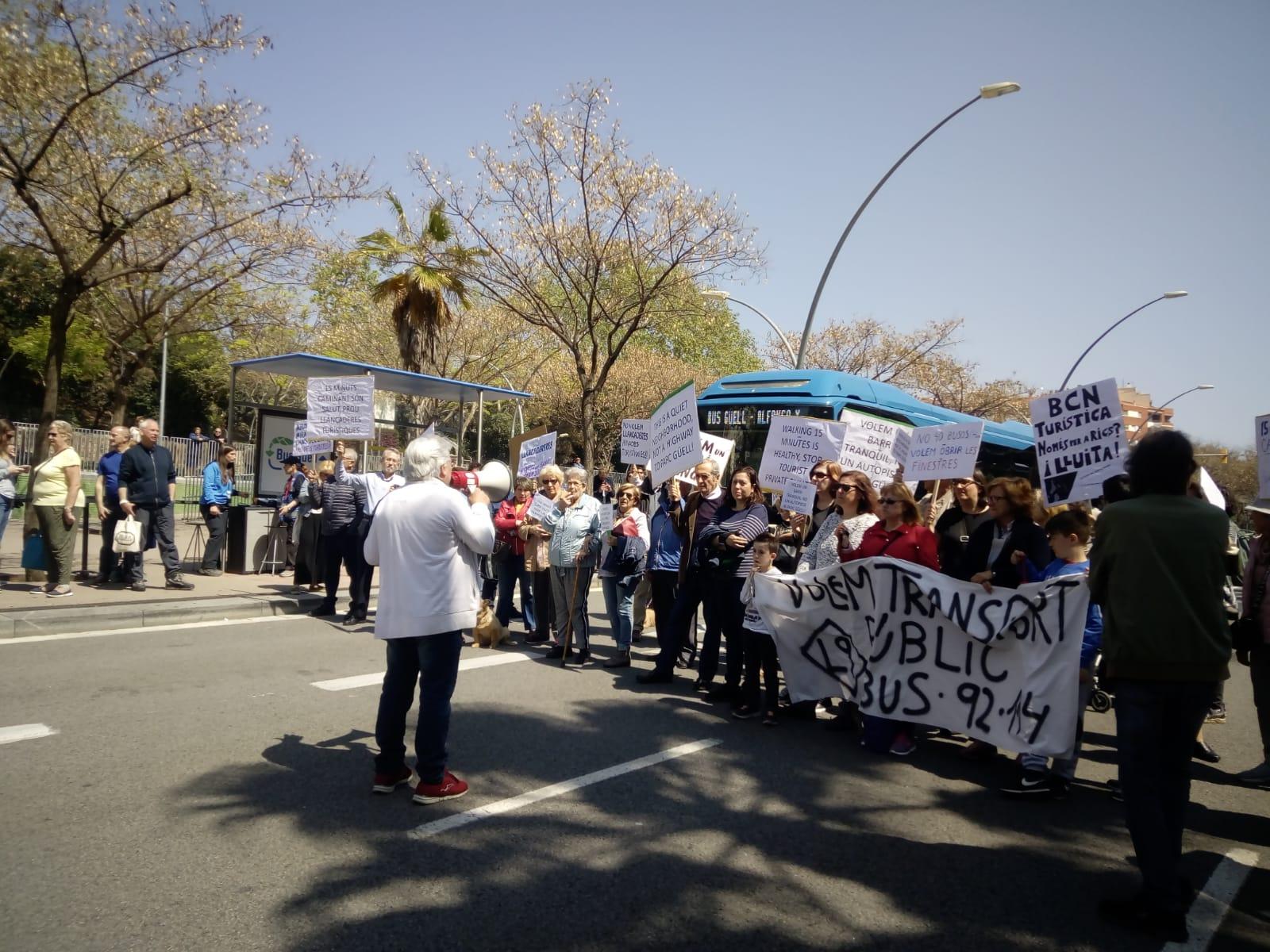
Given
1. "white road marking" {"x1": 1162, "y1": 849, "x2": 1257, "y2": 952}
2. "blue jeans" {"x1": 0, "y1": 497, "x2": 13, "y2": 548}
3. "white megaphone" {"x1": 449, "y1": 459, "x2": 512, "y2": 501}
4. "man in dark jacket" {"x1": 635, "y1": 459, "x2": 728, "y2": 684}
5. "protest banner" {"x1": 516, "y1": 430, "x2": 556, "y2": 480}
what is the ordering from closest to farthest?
1. "white road marking" {"x1": 1162, "y1": 849, "x2": 1257, "y2": 952}
2. "white megaphone" {"x1": 449, "y1": 459, "x2": 512, "y2": 501}
3. "man in dark jacket" {"x1": 635, "y1": 459, "x2": 728, "y2": 684}
4. "blue jeans" {"x1": 0, "y1": 497, "x2": 13, "y2": 548}
5. "protest banner" {"x1": 516, "y1": 430, "x2": 556, "y2": 480}

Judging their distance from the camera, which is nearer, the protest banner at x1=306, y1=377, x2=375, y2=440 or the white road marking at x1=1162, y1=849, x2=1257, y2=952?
the white road marking at x1=1162, y1=849, x2=1257, y2=952

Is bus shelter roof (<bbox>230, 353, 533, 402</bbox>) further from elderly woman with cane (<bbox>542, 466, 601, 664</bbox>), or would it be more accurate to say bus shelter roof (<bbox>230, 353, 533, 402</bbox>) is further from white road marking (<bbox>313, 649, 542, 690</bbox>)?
white road marking (<bbox>313, 649, 542, 690</bbox>)

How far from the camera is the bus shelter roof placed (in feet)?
43.5

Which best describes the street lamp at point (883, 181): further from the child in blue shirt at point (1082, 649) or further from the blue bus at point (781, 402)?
the child in blue shirt at point (1082, 649)

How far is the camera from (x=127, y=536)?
1019 centimetres

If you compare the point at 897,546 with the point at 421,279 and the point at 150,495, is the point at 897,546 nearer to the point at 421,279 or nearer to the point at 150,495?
the point at 150,495

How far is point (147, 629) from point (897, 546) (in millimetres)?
7342

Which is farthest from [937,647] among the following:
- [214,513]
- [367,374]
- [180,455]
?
[180,455]

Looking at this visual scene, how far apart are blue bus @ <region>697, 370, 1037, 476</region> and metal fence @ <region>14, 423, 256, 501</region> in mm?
12271

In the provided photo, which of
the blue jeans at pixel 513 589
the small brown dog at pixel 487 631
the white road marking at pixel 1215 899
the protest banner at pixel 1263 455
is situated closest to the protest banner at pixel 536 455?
the blue jeans at pixel 513 589

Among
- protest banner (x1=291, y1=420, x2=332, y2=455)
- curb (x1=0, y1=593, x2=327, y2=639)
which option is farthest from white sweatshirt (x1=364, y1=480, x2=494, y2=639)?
protest banner (x1=291, y1=420, x2=332, y2=455)

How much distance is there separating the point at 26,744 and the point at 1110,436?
25.1ft

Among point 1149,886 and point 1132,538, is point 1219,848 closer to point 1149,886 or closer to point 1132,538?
point 1149,886

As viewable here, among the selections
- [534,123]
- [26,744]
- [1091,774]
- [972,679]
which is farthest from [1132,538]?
[534,123]
